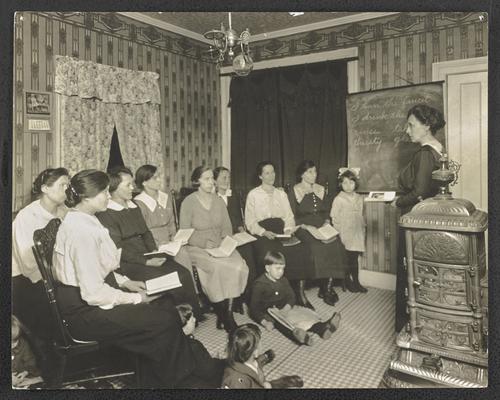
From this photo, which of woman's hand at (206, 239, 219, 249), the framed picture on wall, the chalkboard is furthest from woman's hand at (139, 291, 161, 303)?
the chalkboard

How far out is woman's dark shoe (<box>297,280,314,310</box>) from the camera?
2.23m

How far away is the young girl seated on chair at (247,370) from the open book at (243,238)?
0.46 meters

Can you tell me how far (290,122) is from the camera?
2227 mm

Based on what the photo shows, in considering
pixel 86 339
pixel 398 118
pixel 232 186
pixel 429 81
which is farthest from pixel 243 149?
pixel 86 339

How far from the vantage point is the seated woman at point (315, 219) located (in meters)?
2.20

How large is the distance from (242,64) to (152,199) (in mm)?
826

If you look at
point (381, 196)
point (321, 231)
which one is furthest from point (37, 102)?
point (381, 196)

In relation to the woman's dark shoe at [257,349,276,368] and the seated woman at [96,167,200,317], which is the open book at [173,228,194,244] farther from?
the woman's dark shoe at [257,349,276,368]

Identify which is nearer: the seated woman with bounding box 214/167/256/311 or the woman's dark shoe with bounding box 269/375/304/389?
the woman's dark shoe with bounding box 269/375/304/389

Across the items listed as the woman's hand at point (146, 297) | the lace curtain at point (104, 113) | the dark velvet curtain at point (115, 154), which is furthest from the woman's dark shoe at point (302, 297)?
the dark velvet curtain at point (115, 154)

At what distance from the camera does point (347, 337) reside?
2.21 meters

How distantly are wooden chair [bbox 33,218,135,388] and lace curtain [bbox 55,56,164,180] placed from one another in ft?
1.10

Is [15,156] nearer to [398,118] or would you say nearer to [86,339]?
[86,339]

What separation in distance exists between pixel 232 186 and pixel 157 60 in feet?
2.51
